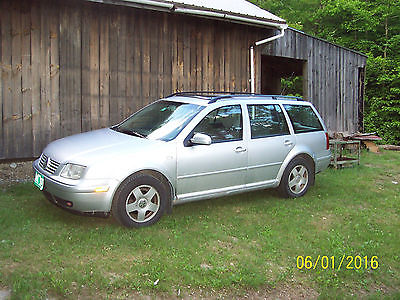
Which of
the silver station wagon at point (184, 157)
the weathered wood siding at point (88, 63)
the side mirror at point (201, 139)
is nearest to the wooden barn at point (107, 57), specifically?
the weathered wood siding at point (88, 63)

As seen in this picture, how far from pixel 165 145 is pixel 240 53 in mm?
5638

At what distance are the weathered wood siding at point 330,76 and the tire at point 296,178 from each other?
18.0ft

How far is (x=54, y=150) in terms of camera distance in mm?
5199

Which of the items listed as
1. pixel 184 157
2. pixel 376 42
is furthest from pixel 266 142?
pixel 376 42

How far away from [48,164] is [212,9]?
496cm

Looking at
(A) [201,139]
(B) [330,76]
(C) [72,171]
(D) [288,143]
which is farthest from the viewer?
(B) [330,76]

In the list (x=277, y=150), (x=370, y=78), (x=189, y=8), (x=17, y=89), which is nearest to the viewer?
(x=277, y=150)

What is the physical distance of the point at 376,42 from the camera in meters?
23.3

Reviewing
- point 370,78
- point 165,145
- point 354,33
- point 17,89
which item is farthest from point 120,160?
point 354,33

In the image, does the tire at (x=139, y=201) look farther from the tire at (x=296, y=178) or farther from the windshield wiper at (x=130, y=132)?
the tire at (x=296, y=178)

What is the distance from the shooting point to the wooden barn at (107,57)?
23.6 feet

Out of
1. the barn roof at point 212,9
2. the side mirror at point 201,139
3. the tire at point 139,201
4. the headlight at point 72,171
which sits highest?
the barn roof at point 212,9

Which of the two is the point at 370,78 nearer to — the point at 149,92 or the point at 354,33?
the point at 354,33

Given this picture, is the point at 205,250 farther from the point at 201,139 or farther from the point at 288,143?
A: the point at 288,143
